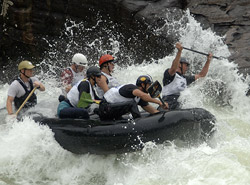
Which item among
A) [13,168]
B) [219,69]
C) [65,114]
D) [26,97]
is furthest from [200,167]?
[219,69]

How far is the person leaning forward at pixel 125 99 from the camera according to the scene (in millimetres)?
5629

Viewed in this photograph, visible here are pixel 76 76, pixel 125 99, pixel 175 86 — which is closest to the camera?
pixel 125 99

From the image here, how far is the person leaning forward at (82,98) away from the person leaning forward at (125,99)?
0.78ft

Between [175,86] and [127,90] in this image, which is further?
[175,86]

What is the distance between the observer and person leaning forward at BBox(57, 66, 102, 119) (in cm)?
595

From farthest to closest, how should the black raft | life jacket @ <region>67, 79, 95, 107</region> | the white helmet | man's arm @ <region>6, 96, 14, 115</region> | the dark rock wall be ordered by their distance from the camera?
1. the dark rock wall
2. the white helmet
3. man's arm @ <region>6, 96, 14, 115</region>
4. life jacket @ <region>67, 79, 95, 107</region>
5. the black raft

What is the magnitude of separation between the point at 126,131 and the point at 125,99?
0.50m

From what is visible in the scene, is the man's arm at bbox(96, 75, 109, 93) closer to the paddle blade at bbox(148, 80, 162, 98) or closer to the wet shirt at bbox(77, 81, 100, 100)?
the wet shirt at bbox(77, 81, 100, 100)

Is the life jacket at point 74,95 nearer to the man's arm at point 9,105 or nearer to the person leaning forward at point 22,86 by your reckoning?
the person leaning forward at point 22,86

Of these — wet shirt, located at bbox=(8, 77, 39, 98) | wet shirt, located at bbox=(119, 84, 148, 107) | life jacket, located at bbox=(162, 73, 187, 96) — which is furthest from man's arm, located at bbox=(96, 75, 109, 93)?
wet shirt, located at bbox=(8, 77, 39, 98)

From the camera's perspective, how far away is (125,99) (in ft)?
18.9

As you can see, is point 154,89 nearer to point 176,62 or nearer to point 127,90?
point 127,90

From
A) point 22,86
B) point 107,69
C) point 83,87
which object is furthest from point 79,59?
point 83,87

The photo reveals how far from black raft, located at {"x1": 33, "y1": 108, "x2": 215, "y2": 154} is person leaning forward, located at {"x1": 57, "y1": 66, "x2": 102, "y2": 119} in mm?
206
